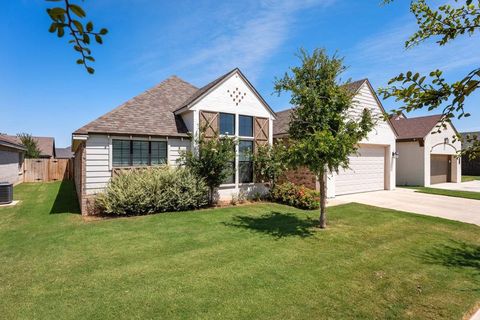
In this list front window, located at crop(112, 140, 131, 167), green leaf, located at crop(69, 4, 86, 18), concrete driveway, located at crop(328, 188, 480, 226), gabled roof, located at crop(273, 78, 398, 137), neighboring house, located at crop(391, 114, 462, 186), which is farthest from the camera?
neighboring house, located at crop(391, 114, 462, 186)

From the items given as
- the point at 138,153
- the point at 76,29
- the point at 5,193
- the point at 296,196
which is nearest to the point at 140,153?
the point at 138,153

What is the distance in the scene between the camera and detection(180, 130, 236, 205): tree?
1157cm

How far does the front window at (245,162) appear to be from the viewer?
13328mm

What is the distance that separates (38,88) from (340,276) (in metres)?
9.54

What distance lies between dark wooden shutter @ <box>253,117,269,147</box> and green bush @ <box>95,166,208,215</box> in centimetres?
408

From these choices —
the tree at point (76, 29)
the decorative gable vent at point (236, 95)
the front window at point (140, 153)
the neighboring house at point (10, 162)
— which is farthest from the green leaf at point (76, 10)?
the neighboring house at point (10, 162)

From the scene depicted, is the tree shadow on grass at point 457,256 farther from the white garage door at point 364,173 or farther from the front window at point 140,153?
the front window at point 140,153

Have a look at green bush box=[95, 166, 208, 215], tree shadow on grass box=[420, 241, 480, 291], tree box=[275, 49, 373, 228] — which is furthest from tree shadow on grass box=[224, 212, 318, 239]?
tree shadow on grass box=[420, 241, 480, 291]

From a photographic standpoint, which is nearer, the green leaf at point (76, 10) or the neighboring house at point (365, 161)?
the green leaf at point (76, 10)

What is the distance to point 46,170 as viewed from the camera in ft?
78.1

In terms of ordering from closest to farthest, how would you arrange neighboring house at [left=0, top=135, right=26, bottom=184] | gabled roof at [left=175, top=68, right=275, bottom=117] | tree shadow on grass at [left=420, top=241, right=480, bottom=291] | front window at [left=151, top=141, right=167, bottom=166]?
1. tree shadow on grass at [left=420, top=241, right=480, bottom=291]
2. front window at [left=151, top=141, right=167, bottom=166]
3. gabled roof at [left=175, top=68, right=275, bottom=117]
4. neighboring house at [left=0, top=135, right=26, bottom=184]

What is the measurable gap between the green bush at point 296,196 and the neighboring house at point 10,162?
17238 millimetres

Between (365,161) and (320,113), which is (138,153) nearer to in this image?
(320,113)

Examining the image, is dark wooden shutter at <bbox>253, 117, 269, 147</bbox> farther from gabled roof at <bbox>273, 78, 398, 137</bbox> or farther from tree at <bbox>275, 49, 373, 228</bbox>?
tree at <bbox>275, 49, 373, 228</bbox>
